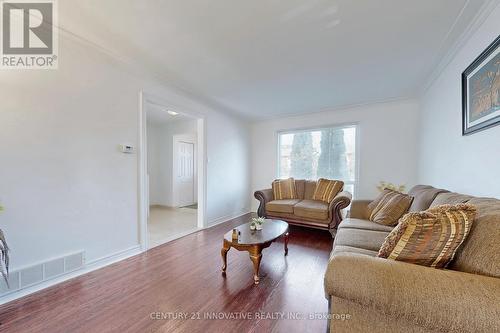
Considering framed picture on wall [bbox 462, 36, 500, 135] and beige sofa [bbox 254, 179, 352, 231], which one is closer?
framed picture on wall [bbox 462, 36, 500, 135]

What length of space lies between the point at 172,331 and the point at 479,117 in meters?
2.99

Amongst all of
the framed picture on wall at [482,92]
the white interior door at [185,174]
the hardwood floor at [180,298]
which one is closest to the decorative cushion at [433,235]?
the hardwood floor at [180,298]

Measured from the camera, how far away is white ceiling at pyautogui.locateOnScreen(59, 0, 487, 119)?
1663 mm

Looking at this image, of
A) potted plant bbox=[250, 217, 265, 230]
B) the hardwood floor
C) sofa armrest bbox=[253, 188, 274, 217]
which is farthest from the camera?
sofa armrest bbox=[253, 188, 274, 217]

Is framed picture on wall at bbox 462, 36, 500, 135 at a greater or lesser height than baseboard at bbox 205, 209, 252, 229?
greater

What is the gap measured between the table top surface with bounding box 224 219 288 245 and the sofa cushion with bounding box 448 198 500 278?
143cm

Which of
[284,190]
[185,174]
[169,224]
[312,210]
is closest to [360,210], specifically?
[312,210]

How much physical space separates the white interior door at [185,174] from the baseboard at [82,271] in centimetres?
322

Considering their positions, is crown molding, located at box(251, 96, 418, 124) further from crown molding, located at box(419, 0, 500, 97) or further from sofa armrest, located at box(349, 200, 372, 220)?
sofa armrest, located at box(349, 200, 372, 220)

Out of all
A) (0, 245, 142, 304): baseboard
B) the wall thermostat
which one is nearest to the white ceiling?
the wall thermostat

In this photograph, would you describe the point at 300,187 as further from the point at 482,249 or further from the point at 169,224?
the point at 482,249

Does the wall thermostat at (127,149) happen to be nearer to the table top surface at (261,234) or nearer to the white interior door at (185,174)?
the table top surface at (261,234)

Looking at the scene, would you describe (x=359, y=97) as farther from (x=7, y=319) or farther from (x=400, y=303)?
(x=7, y=319)

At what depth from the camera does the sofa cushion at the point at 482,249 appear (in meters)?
0.91
